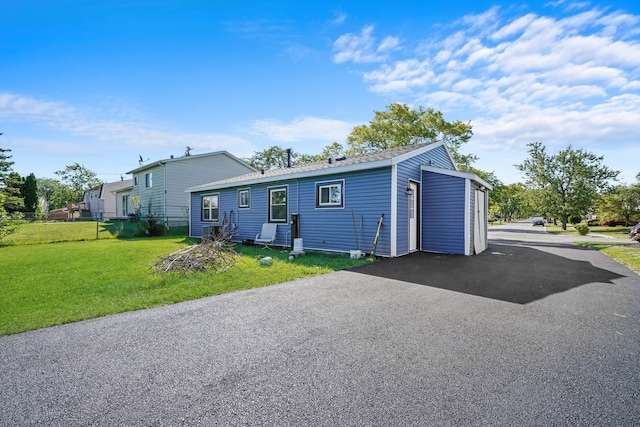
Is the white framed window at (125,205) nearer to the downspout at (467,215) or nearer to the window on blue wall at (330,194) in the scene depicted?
the window on blue wall at (330,194)

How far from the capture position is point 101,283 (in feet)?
17.5

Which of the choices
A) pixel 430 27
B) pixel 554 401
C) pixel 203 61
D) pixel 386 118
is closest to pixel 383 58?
pixel 430 27

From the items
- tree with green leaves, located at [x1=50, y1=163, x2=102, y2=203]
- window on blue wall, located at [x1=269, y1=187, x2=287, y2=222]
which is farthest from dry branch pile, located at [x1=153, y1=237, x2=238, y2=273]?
tree with green leaves, located at [x1=50, y1=163, x2=102, y2=203]

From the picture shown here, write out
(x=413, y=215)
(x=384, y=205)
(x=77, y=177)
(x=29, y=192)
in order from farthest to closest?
(x=77, y=177) < (x=29, y=192) < (x=413, y=215) < (x=384, y=205)

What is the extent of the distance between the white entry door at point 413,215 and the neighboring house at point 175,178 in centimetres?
1626

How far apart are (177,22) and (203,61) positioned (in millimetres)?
1456

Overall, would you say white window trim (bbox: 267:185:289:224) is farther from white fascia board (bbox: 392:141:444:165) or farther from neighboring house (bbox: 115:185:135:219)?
neighboring house (bbox: 115:185:135:219)

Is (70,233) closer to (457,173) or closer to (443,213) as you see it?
(443,213)

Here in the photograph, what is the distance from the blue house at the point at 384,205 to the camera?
852 centimetres

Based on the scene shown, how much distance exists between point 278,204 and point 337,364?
30.4 ft

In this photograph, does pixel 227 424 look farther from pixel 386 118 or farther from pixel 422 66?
pixel 386 118

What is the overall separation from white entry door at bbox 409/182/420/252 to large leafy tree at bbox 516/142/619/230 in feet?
82.1

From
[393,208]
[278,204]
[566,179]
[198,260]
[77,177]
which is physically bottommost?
[198,260]

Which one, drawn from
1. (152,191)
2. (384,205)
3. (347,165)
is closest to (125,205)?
(152,191)
